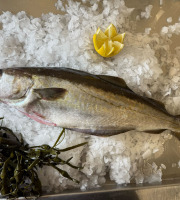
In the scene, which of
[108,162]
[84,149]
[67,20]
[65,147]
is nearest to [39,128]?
[65,147]

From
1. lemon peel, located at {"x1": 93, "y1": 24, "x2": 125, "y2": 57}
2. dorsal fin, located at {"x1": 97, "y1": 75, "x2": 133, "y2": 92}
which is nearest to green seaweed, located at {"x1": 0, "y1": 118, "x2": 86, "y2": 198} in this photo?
dorsal fin, located at {"x1": 97, "y1": 75, "x2": 133, "y2": 92}

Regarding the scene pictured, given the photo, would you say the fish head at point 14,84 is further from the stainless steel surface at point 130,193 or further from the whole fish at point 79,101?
the stainless steel surface at point 130,193

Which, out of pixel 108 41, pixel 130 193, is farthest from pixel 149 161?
pixel 108 41

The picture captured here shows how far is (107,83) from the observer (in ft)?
6.05

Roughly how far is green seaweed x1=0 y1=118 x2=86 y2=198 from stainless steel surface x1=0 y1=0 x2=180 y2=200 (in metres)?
0.16

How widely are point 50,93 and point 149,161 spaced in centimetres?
116

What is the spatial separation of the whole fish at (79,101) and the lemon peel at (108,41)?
0.25 meters

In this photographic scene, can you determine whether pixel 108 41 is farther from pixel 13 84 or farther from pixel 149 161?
pixel 149 161

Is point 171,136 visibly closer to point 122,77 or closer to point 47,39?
point 122,77

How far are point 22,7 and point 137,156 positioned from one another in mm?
1692

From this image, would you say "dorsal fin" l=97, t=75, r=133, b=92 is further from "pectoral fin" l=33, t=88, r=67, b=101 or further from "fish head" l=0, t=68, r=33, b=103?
"fish head" l=0, t=68, r=33, b=103

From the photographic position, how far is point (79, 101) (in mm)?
1760

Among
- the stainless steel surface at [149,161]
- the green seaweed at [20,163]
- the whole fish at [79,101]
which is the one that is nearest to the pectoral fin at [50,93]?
the whole fish at [79,101]

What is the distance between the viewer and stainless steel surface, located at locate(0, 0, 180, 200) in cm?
190
